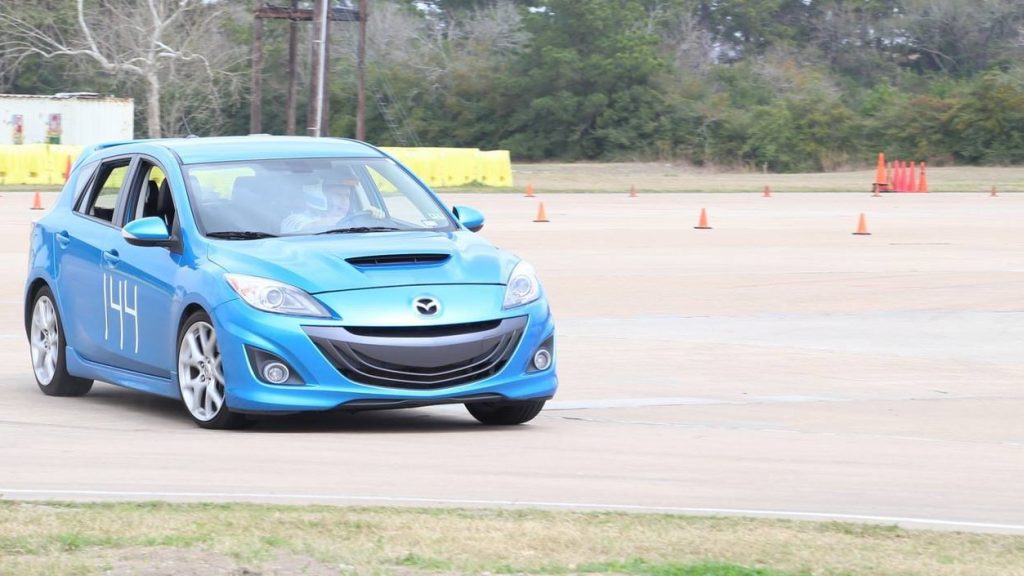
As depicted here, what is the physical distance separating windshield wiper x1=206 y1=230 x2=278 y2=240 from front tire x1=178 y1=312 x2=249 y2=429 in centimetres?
52

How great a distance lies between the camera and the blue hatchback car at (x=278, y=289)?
8.97 meters

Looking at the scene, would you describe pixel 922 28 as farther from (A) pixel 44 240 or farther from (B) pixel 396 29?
(A) pixel 44 240

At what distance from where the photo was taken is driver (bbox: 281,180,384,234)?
994 cm

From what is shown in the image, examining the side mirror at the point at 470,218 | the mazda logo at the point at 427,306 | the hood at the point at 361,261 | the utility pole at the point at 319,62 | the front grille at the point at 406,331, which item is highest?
the utility pole at the point at 319,62

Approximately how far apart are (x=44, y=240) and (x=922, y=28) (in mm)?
76826

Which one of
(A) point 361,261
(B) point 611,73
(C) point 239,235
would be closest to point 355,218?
(C) point 239,235

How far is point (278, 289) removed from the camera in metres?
9.05

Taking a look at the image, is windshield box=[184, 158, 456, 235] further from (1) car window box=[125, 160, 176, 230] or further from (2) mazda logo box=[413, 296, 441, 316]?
(2) mazda logo box=[413, 296, 441, 316]

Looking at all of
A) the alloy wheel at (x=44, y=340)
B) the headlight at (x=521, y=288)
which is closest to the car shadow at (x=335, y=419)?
the alloy wheel at (x=44, y=340)

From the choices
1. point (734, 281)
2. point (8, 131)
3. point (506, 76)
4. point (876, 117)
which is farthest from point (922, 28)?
point (734, 281)

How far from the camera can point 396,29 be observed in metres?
86.5

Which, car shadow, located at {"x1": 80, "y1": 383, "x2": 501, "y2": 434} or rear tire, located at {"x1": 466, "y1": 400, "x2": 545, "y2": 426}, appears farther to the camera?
rear tire, located at {"x1": 466, "y1": 400, "x2": 545, "y2": 426}

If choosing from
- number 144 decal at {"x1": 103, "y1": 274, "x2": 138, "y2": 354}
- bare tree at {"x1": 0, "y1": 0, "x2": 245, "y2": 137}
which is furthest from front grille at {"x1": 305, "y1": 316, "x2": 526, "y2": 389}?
bare tree at {"x1": 0, "y1": 0, "x2": 245, "y2": 137}

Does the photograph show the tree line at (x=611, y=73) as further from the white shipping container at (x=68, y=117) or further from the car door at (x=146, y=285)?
the car door at (x=146, y=285)
